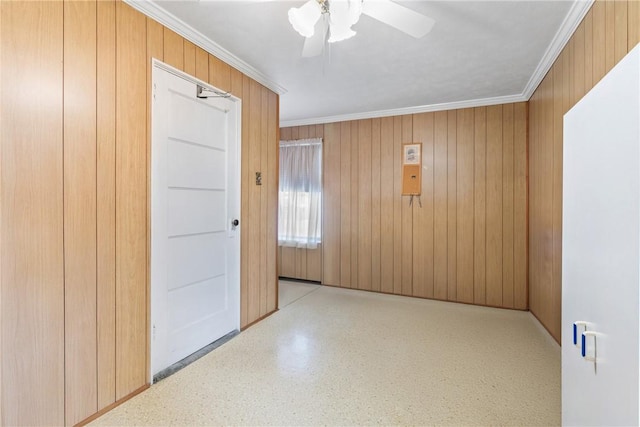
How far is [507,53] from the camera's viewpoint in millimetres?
2660

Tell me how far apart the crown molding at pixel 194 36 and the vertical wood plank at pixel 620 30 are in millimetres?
2521

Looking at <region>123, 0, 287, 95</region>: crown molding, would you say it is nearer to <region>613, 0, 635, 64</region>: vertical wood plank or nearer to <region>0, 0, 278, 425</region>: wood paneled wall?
<region>0, 0, 278, 425</region>: wood paneled wall

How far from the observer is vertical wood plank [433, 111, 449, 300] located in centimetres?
408

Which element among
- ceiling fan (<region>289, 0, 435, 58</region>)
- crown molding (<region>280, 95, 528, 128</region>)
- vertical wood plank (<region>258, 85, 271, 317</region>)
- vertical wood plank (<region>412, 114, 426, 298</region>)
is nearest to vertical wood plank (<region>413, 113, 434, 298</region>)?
vertical wood plank (<region>412, 114, 426, 298</region>)

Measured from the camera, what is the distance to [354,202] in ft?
15.1

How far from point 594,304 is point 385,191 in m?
3.46

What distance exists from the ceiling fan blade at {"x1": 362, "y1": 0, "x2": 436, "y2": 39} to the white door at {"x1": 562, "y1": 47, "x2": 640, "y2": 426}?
83 centimetres

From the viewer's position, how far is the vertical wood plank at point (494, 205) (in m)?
3.82

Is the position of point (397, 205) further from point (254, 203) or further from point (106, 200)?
point (106, 200)

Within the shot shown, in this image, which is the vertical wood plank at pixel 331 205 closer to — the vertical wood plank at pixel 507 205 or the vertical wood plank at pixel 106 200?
the vertical wood plank at pixel 507 205

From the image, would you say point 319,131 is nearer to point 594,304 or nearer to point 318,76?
point 318,76

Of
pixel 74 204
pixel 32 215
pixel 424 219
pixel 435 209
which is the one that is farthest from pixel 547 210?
pixel 32 215

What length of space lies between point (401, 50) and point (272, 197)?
1857 millimetres

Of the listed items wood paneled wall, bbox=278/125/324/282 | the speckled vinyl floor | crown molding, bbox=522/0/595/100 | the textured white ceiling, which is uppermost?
the textured white ceiling
